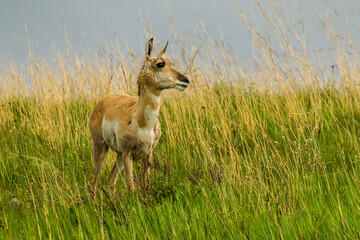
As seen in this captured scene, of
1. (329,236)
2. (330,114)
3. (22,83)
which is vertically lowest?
(329,236)

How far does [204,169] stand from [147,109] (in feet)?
3.21

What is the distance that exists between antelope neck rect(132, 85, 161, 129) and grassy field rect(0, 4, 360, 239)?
1.60ft

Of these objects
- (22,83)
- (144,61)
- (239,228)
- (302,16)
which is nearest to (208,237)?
(239,228)

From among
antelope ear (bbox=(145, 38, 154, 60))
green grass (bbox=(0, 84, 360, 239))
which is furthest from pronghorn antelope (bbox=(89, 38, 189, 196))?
green grass (bbox=(0, 84, 360, 239))

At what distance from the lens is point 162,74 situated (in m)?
4.47

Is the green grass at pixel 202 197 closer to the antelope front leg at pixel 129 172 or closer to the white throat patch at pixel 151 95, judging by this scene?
the antelope front leg at pixel 129 172

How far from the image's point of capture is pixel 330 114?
6.80m

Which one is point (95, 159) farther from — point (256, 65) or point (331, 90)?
point (331, 90)

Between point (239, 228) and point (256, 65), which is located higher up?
point (256, 65)

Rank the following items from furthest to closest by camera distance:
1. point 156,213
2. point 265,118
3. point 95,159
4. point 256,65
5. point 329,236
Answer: point 256,65 < point 265,118 < point 95,159 < point 156,213 < point 329,236

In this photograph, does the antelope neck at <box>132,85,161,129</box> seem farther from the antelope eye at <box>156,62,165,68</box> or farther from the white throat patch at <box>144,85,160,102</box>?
the antelope eye at <box>156,62,165,68</box>

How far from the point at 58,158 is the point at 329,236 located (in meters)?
4.23

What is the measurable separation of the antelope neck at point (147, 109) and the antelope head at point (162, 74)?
0.31ft

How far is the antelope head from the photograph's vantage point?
14.5 ft
